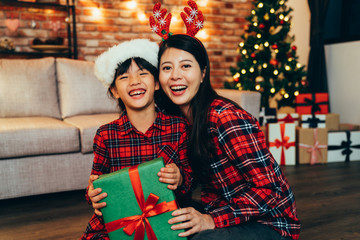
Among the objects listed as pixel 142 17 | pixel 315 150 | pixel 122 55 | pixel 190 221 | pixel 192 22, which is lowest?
pixel 315 150

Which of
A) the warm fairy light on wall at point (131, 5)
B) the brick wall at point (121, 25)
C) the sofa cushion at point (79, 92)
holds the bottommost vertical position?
the sofa cushion at point (79, 92)

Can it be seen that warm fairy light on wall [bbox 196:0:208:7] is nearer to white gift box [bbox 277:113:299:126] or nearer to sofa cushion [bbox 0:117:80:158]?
white gift box [bbox 277:113:299:126]

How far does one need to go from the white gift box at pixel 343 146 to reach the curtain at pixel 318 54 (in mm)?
963

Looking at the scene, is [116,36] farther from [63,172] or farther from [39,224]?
[39,224]

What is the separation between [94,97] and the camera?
9.15 feet

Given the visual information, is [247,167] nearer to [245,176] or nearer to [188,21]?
[245,176]

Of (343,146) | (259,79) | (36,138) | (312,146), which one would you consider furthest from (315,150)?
(36,138)

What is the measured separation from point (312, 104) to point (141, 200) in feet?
8.58

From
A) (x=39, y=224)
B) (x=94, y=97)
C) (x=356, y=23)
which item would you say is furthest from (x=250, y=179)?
(x=356, y=23)

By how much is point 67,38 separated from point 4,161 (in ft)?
6.87

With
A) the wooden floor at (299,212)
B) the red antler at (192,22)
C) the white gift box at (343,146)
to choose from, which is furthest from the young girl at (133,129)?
the white gift box at (343,146)

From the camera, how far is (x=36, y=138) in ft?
6.70

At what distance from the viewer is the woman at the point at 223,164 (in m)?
1.02

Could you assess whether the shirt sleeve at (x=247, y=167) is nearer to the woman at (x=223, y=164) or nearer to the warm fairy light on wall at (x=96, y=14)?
the woman at (x=223, y=164)
